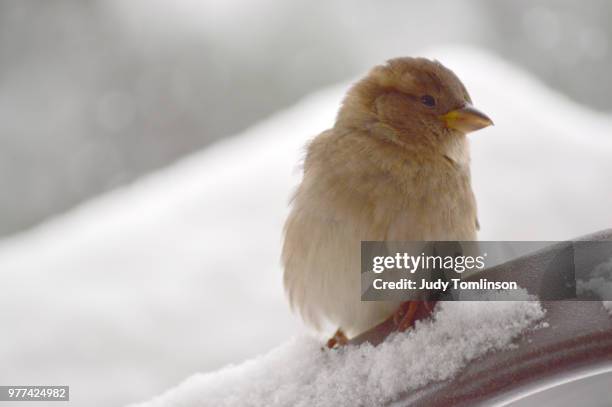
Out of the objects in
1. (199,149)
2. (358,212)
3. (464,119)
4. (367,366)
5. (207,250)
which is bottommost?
(367,366)

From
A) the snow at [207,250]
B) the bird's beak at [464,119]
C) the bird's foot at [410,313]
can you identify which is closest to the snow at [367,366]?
the bird's foot at [410,313]

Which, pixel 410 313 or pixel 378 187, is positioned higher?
pixel 378 187

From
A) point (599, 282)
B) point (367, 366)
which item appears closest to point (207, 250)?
point (367, 366)

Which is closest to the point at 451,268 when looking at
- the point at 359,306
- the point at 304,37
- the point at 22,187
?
the point at 359,306

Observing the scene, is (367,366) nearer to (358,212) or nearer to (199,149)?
(358,212)

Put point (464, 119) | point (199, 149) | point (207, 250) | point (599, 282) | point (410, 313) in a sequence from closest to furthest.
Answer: point (599, 282) → point (410, 313) → point (464, 119) → point (207, 250) → point (199, 149)

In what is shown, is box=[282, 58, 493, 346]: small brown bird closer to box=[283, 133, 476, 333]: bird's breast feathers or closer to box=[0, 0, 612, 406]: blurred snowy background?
box=[283, 133, 476, 333]: bird's breast feathers

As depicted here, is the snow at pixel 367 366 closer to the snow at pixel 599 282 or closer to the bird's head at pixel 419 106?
the snow at pixel 599 282
